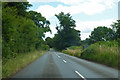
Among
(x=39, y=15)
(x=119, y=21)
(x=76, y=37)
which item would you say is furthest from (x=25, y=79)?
(x=76, y=37)

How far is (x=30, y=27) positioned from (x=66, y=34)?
62.6 meters

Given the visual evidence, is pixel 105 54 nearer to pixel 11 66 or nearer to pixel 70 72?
pixel 70 72

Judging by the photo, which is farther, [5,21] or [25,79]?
[5,21]

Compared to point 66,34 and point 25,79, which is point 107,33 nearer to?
point 66,34

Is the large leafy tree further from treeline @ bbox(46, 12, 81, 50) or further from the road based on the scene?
the road

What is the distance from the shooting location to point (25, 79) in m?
8.29

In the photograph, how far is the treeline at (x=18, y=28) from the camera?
10984 millimetres

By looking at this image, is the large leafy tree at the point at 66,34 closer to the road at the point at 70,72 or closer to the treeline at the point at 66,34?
the treeline at the point at 66,34

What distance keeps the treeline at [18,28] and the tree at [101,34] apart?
39.6 m

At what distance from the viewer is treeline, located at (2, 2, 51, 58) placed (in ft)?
36.0

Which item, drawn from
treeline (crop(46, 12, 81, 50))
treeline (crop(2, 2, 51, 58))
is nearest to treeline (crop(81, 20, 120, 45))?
treeline (crop(46, 12, 81, 50))

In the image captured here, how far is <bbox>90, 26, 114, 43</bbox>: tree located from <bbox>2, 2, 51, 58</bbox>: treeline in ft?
130

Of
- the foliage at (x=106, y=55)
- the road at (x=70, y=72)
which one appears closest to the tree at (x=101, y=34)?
A: the foliage at (x=106, y=55)

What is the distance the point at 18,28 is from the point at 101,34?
7165cm
